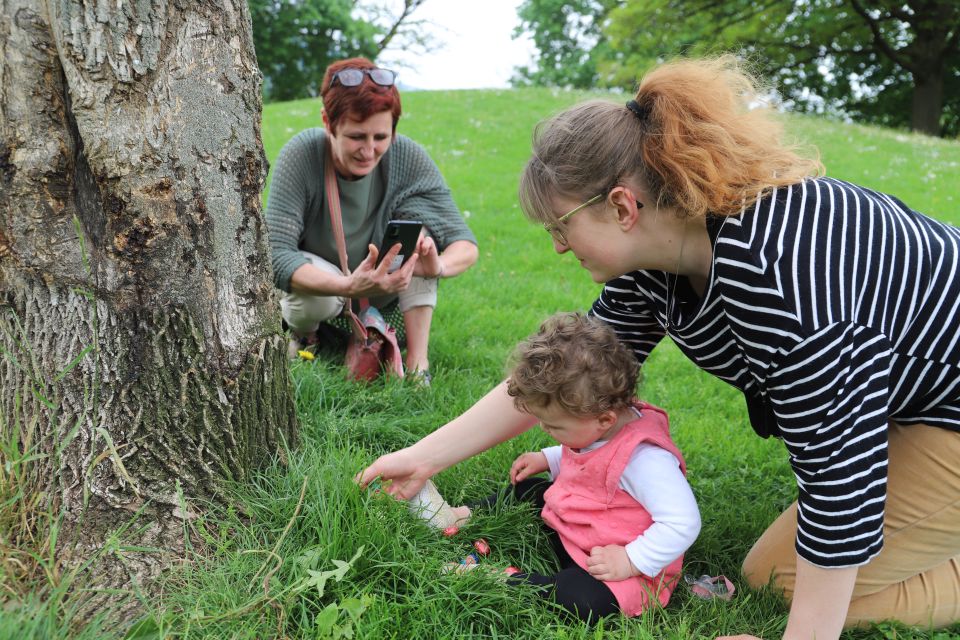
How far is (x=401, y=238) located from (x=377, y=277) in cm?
21

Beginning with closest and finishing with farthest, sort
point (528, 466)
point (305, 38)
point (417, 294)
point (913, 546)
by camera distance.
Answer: point (913, 546) → point (528, 466) → point (417, 294) → point (305, 38)

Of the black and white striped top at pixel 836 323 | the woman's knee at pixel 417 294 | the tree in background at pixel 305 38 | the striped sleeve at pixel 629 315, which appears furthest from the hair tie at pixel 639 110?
the tree in background at pixel 305 38

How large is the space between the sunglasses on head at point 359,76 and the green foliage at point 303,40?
31786 millimetres

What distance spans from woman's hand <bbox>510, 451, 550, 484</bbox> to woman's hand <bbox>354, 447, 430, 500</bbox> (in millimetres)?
359

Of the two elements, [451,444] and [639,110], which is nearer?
[639,110]

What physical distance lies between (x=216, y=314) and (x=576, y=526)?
49.0 inches

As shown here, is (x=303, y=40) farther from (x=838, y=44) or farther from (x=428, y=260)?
(x=428, y=260)

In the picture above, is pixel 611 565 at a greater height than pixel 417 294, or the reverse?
pixel 417 294

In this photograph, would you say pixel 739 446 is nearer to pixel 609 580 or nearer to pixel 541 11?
pixel 609 580

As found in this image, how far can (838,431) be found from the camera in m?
1.77

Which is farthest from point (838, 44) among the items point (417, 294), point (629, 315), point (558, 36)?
point (629, 315)

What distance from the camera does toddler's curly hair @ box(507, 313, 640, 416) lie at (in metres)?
2.20

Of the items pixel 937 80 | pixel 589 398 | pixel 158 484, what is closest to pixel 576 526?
pixel 589 398

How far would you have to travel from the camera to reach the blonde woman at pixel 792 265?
1.77 metres
